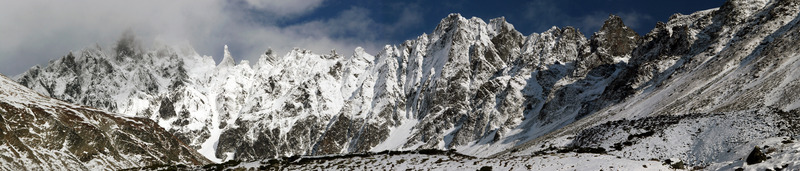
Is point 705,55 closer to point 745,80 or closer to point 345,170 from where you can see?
point 745,80

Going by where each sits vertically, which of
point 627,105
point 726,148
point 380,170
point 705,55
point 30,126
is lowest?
point 726,148

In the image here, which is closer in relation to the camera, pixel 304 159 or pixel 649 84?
pixel 304 159

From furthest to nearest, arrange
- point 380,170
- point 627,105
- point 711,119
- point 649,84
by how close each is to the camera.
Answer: point 649,84, point 627,105, point 711,119, point 380,170

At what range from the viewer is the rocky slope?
146125 millimetres

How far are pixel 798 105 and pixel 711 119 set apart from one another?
59.9 ft

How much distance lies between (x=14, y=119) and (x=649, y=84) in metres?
182

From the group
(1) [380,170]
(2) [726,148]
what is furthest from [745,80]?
(1) [380,170]

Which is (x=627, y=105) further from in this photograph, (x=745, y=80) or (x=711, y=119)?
(x=711, y=119)

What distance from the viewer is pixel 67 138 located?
522 feet

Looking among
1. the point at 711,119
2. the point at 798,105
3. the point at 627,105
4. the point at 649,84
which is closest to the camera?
the point at 711,119

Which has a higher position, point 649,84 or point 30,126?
point 30,126

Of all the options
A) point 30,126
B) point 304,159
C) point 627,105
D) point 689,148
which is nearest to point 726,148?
point 689,148

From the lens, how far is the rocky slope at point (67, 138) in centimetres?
14612

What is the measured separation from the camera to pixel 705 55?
14462cm
